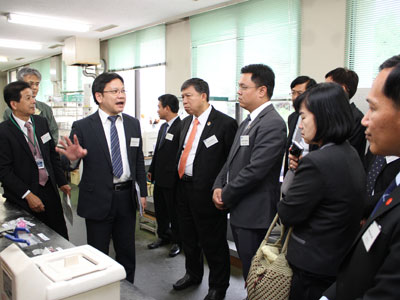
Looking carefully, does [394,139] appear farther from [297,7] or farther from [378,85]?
[297,7]

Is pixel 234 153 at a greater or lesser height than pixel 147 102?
lesser

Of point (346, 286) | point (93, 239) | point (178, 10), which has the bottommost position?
point (93, 239)

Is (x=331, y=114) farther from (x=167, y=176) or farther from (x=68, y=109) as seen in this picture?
(x=68, y=109)

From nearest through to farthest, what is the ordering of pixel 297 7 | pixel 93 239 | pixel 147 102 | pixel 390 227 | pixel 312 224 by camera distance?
pixel 390 227 < pixel 312 224 < pixel 93 239 < pixel 297 7 < pixel 147 102

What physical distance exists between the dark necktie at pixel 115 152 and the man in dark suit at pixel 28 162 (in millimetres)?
585

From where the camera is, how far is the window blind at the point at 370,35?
2.90 metres

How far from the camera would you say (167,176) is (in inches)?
136

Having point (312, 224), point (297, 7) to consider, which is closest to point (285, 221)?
point (312, 224)

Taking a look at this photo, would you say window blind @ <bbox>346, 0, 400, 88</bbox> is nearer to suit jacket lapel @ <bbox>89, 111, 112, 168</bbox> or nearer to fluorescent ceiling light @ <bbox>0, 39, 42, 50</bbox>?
suit jacket lapel @ <bbox>89, 111, 112, 168</bbox>

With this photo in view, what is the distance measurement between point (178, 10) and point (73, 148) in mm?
3421

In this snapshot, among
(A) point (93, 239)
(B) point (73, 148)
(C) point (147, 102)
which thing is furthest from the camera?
(C) point (147, 102)

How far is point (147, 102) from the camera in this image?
671cm

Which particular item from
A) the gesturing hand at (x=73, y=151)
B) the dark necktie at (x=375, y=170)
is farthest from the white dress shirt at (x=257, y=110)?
the gesturing hand at (x=73, y=151)

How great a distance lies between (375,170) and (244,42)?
2.81 metres
